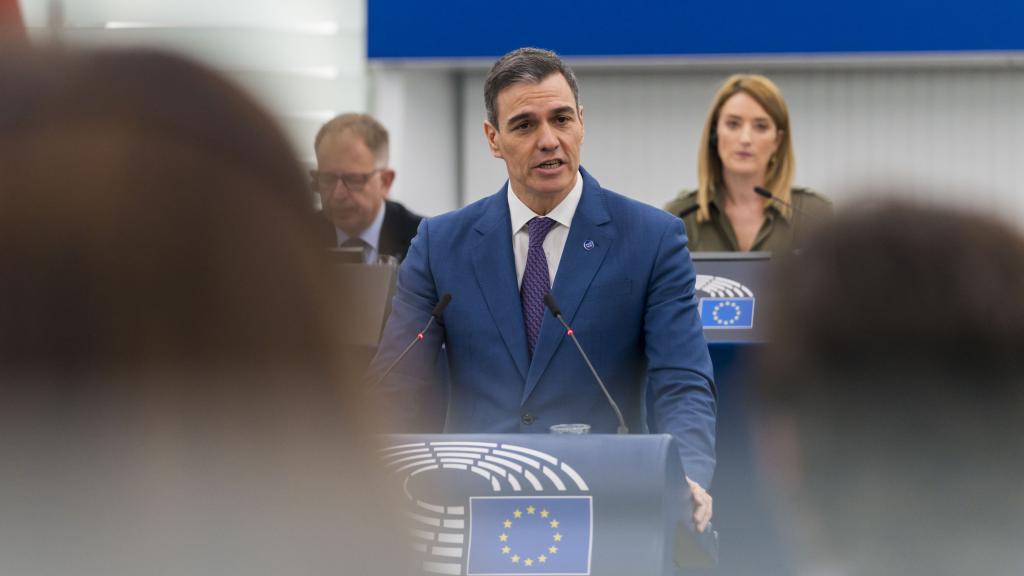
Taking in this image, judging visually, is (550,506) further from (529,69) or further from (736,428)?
(736,428)

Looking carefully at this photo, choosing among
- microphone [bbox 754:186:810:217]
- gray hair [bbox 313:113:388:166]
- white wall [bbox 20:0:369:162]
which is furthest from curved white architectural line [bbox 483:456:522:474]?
gray hair [bbox 313:113:388:166]

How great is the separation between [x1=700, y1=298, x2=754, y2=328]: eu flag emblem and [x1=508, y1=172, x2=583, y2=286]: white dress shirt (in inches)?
35.7

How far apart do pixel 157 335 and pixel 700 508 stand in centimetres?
168

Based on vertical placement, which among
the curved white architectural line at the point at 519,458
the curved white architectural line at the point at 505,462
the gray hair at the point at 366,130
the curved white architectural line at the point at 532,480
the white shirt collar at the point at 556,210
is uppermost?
the gray hair at the point at 366,130

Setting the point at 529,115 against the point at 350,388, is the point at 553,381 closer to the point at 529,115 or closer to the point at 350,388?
the point at 529,115

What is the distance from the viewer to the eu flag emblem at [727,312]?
3.90 metres

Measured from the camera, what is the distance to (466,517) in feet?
6.84

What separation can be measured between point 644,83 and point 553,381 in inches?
263

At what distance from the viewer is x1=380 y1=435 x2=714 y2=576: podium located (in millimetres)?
2029

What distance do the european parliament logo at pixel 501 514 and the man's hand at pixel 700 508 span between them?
0.30 metres

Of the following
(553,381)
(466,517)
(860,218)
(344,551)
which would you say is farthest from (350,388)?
(553,381)

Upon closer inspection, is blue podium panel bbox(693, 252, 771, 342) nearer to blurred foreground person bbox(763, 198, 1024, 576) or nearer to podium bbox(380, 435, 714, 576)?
podium bbox(380, 435, 714, 576)

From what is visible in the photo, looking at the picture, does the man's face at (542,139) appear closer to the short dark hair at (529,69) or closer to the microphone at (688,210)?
the short dark hair at (529,69)

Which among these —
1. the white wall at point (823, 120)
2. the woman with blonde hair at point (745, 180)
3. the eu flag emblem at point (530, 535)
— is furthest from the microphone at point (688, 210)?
the white wall at point (823, 120)
